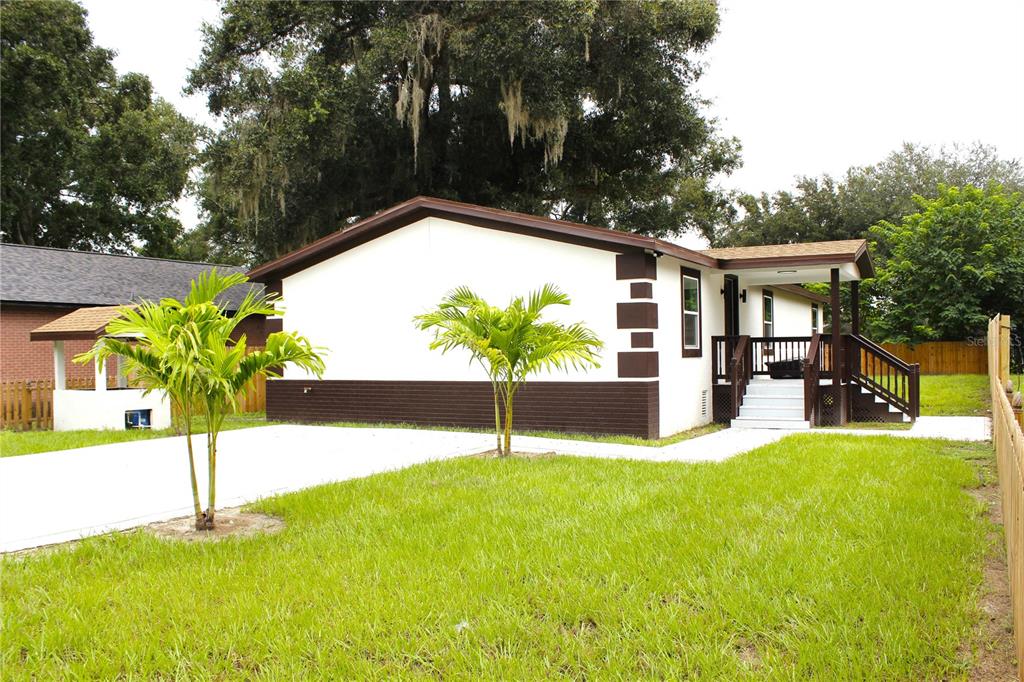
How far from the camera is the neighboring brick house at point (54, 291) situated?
16312 mm

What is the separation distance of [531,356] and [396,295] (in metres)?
5.36

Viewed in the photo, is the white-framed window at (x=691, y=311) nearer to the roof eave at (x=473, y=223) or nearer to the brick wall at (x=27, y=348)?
the roof eave at (x=473, y=223)

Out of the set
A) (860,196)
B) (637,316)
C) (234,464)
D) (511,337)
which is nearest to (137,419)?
(234,464)

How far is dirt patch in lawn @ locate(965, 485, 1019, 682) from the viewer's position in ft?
10.4

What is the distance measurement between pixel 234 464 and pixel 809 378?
897 cm

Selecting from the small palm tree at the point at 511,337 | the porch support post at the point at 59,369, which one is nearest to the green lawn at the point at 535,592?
the small palm tree at the point at 511,337

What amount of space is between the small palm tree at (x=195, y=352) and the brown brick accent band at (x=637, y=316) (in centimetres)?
633

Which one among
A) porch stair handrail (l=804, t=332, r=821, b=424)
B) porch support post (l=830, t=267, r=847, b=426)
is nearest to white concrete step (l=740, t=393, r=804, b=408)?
porch stair handrail (l=804, t=332, r=821, b=424)

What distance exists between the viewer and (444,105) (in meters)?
20.2

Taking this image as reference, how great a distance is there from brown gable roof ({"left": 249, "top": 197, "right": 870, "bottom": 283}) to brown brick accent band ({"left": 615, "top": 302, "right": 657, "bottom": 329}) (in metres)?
0.82

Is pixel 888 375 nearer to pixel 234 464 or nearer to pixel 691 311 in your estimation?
pixel 691 311

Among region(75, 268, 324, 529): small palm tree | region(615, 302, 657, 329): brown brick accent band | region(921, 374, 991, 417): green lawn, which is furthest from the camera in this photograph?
region(921, 374, 991, 417): green lawn

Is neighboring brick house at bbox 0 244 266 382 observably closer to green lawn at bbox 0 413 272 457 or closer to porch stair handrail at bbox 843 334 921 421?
green lawn at bbox 0 413 272 457

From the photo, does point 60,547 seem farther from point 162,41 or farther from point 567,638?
point 162,41
